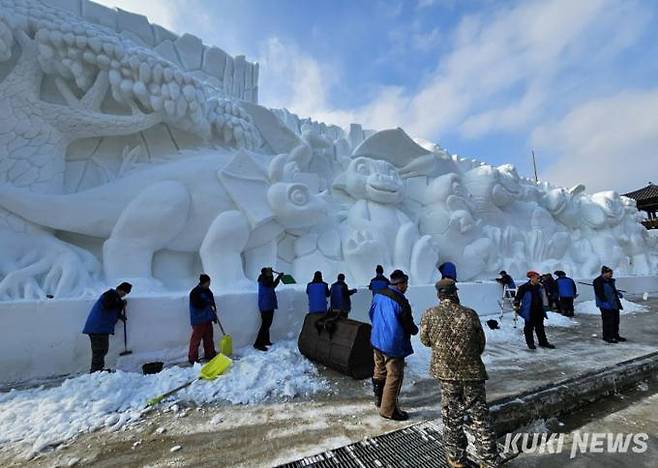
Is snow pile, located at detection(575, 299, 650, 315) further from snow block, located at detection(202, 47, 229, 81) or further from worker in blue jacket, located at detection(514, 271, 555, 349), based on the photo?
snow block, located at detection(202, 47, 229, 81)

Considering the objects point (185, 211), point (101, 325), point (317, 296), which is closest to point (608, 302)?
point (317, 296)

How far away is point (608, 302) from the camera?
4.96 metres

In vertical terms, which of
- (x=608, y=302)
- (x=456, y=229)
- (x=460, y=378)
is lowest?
(x=460, y=378)

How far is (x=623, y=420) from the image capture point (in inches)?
105

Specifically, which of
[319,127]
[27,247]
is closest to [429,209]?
[319,127]

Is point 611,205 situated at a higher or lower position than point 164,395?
higher

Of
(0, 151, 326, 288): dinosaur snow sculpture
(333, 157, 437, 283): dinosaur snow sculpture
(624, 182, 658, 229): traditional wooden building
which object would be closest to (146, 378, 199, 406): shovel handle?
(0, 151, 326, 288): dinosaur snow sculpture

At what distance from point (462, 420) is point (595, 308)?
28.7 feet

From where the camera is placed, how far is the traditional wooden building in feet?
58.5

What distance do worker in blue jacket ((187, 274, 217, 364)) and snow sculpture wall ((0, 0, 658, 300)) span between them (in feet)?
3.24

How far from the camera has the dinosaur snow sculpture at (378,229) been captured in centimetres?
632

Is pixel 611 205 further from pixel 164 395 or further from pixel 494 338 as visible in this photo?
→ pixel 164 395

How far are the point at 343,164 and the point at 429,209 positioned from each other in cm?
230

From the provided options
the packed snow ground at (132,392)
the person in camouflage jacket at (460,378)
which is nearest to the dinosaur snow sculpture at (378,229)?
the packed snow ground at (132,392)
